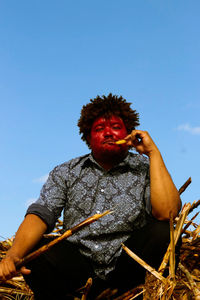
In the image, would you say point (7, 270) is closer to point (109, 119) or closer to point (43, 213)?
point (43, 213)


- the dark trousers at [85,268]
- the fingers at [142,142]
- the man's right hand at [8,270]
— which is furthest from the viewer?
the fingers at [142,142]

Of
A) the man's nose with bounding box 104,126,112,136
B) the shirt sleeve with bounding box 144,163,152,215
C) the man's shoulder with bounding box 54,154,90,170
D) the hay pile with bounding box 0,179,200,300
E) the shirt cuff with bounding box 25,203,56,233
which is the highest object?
the man's nose with bounding box 104,126,112,136

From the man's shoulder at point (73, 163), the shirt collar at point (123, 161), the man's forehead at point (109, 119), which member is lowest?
the shirt collar at point (123, 161)

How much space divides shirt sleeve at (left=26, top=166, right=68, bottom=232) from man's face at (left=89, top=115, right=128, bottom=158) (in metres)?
0.37

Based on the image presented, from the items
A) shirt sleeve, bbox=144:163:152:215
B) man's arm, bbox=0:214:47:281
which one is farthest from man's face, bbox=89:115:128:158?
man's arm, bbox=0:214:47:281

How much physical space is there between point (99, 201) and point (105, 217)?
0.50 ft

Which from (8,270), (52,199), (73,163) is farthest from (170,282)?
(73,163)

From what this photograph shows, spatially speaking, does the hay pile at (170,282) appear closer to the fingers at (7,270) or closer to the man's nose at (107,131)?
the fingers at (7,270)

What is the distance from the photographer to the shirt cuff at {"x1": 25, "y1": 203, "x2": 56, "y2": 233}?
2.87m

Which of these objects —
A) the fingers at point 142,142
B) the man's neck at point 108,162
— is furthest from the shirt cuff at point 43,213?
the fingers at point 142,142

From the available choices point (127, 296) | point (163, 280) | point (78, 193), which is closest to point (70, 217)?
point (78, 193)

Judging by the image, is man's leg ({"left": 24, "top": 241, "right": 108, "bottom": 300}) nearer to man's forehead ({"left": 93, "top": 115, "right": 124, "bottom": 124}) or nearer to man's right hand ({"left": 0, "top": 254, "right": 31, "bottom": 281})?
man's right hand ({"left": 0, "top": 254, "right": 31, "bottom": 281})

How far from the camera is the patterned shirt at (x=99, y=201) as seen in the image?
109 inches

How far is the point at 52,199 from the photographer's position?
3.03 meters
